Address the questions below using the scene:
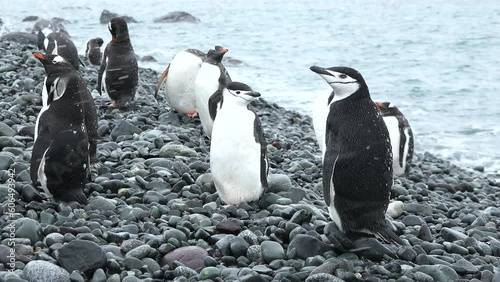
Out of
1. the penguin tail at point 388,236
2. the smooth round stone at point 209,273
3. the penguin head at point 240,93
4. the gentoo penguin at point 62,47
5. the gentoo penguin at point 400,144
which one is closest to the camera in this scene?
the smooth round stone at point 209,273

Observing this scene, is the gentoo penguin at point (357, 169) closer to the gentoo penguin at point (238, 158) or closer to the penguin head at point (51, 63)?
the gentoo penguin at point (238, 158)

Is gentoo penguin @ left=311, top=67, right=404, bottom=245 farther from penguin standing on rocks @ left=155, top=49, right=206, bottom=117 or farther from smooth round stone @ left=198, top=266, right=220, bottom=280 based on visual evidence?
penguin standing on rocks @ left=155, top=49, right=206, bottom=117

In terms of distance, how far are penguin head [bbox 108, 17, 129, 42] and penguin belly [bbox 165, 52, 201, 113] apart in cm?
67

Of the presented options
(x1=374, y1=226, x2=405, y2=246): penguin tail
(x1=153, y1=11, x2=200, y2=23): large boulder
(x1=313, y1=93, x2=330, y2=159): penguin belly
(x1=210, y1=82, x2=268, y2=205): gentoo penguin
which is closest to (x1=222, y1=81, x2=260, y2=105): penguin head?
(x1=210, y1=82, x2=268, y2=205): gentoo penguin

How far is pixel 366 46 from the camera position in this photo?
2186 cm

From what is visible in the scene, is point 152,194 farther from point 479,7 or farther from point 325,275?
point 479,7

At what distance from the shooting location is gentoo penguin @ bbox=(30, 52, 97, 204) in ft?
14.2

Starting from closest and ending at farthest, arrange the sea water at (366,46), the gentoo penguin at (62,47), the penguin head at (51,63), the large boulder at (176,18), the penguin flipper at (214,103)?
the penguin head at (51,63), the penguin flipper at (214,103), the gentoo penguin at (62,47), the sea water at (366,46), the large boulder at (176,18)

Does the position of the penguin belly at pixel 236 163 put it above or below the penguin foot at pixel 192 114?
above

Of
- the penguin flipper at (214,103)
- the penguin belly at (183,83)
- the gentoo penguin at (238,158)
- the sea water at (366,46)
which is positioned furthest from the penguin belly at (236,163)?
the sea water at (366,46)

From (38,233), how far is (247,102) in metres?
1.94

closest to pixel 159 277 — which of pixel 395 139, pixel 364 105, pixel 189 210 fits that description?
pixel 189 210

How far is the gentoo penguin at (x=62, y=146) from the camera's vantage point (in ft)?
14.2

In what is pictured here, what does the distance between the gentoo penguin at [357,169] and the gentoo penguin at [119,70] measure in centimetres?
413
